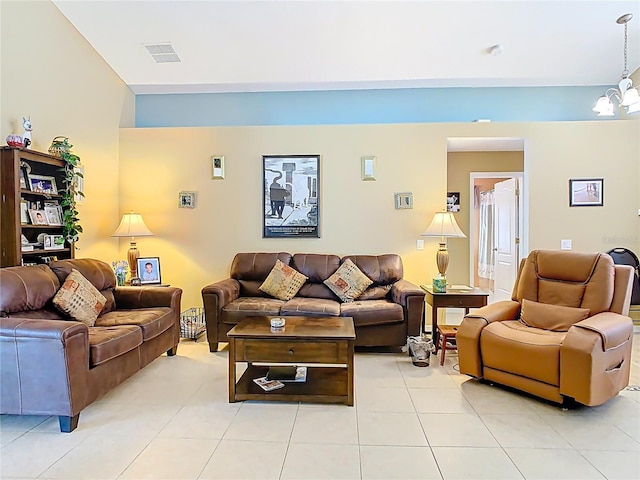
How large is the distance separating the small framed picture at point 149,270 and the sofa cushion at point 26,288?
158cm

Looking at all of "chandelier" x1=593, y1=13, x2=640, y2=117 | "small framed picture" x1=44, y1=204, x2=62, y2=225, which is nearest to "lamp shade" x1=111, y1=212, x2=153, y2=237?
"small framed picture" x1=44, y1=204, x2=62, y2=225

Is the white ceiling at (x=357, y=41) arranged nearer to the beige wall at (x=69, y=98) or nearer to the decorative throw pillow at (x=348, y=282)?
the beige wall at (x=69, y=98)

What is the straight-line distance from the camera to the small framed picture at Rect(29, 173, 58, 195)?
11.9ft

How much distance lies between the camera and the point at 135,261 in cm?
469

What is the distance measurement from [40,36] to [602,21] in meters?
5.60

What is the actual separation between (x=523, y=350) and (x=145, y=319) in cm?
288

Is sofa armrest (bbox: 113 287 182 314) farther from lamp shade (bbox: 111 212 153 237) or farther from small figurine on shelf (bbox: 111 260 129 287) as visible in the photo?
lamp shade (bbox: 111 212 153 237)

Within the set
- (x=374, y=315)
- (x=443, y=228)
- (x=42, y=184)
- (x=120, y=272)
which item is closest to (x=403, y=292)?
(x=374, y=315)

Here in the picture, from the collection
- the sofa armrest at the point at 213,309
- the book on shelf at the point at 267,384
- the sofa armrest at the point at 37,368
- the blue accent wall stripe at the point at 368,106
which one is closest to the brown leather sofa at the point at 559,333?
the book on shelf at the point at 267,384

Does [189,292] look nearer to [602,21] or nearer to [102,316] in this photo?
[102,316]

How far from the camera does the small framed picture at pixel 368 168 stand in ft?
15.8

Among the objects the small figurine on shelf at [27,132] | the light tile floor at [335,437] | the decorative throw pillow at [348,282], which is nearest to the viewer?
the light tile floor at [335,437]

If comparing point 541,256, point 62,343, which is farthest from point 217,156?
point 541,256

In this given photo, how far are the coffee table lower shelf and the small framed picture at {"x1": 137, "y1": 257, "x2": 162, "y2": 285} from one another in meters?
2.16
